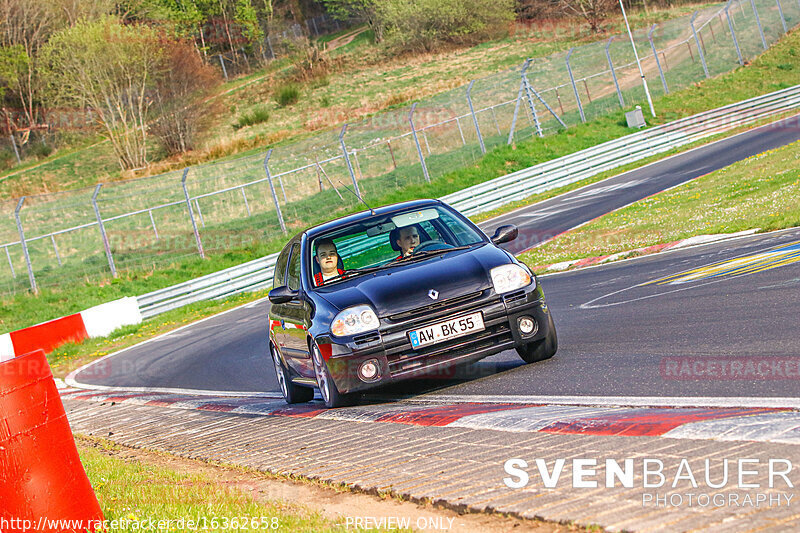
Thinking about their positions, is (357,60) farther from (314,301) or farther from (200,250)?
(314,301)

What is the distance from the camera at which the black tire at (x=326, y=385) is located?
734 cm

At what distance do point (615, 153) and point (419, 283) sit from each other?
2985 centimetres

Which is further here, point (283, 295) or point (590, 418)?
point (283, 295)

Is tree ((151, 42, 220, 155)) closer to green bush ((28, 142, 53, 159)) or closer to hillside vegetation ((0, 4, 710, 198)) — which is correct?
hillside vegetation ((0, 4, 710, 198))

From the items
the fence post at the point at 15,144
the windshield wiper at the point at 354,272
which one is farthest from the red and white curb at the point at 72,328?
the fence post at the point at 15,144

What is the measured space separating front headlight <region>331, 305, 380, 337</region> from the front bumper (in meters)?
0.06

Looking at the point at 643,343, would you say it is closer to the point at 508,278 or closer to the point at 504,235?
the point at 508,278

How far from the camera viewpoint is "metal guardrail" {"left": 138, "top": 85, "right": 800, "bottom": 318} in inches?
1047

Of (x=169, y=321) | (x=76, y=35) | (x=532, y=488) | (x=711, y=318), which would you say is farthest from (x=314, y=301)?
(x=76, y=35)

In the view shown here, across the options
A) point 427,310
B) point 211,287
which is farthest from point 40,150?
point 427,310

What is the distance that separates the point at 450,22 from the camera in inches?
3012

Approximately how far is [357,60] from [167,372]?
221 feet

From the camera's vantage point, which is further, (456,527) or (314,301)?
(314,301)

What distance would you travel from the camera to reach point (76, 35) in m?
53.7
